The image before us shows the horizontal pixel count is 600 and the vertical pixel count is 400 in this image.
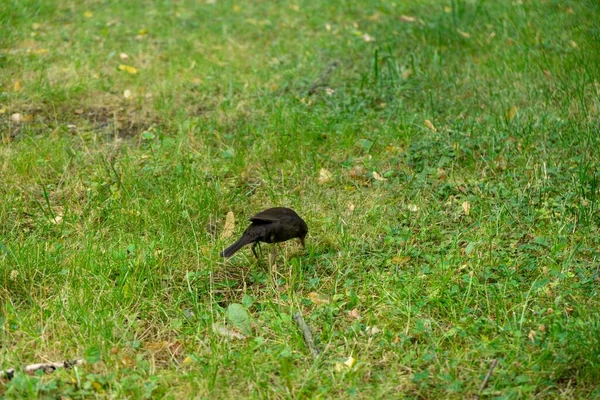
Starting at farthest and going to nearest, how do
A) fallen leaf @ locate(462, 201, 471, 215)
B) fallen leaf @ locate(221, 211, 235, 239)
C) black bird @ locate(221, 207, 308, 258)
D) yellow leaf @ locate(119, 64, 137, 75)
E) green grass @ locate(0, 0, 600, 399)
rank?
yellow leaf @ locate(119, 64, 137, 75), fallen leaf @ locate(462, 201, 471, 215), fallen leaf @ locate(221, 211, 235, 239), black bird @ locate(221, 207, 308, 258), green grass @ locate(0, 0, 600, 399)

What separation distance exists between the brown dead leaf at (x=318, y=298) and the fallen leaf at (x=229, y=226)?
681 mm

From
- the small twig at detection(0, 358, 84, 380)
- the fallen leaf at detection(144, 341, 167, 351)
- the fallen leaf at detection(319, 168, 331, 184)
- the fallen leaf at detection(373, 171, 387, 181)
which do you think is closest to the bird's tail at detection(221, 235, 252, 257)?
the fallen leaf at detection(144, 341, 167, 351)

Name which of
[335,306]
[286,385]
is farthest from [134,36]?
[286,385]

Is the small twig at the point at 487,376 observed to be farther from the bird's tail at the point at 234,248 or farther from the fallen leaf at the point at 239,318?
the bird's tail at the point at 234,248

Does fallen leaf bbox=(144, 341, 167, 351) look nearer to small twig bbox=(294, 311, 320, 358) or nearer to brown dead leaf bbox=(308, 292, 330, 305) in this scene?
small twig bbox=(294, 311, 320, 358)

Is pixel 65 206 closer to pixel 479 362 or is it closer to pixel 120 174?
pixel 120 174

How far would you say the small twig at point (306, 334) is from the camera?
356cm

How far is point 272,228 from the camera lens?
4113 mm

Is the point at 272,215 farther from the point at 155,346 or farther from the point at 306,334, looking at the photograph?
the point at 155,346

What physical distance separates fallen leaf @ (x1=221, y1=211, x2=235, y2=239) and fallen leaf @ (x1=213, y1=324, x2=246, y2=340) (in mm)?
849

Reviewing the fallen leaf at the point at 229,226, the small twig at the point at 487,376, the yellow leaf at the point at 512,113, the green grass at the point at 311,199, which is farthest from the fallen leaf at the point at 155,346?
the yellow leaf at the point at 512,113

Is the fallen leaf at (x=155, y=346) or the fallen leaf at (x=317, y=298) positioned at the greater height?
the fallen leaf at (x=155, y=346)

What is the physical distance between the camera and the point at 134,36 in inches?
297

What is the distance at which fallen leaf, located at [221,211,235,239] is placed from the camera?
14.7 ft
